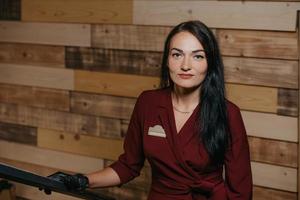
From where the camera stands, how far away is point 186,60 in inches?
61.3

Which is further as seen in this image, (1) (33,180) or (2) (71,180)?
(2) (71,180)

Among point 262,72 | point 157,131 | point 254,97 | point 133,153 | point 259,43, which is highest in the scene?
point 259,43

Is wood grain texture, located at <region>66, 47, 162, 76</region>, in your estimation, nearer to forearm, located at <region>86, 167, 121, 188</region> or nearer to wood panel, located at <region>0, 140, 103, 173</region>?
wood panel, located at <region>0, 140, 103, 173</region>

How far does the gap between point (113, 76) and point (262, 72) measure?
78cm

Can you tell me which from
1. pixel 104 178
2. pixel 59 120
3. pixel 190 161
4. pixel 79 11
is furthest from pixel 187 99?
pixel 59 120

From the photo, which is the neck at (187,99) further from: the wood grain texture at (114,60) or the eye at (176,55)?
the wood grain texture at (114,60)

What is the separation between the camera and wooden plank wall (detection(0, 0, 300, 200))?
6.42 ft

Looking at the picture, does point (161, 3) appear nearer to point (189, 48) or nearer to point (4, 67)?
point (189, 48)

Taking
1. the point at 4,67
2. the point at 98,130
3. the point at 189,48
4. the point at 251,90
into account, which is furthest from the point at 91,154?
the point at 189,48

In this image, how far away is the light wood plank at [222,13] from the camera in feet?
6.22

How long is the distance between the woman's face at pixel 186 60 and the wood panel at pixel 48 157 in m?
1.04

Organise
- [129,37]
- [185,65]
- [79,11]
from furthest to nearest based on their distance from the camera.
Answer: [79,11] < [129,37] < [185,65]

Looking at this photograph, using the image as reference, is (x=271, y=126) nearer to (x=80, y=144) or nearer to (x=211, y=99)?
(x=211, y=99)

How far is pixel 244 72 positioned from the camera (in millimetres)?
2016
